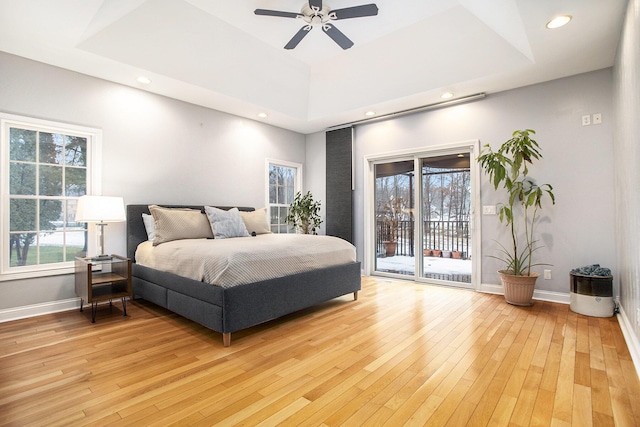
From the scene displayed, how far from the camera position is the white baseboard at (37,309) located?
3.07 m

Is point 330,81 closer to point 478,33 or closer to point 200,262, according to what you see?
point 478,33

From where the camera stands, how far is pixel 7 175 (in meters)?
3.11

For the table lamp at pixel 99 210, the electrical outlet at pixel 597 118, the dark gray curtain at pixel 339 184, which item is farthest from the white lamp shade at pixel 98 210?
the electrical outlet at pixel 597 118

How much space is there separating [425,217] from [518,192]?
134 cm

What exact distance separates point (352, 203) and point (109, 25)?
3.94 meters

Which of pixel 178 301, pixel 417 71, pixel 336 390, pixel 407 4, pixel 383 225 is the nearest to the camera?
pixel 336 390

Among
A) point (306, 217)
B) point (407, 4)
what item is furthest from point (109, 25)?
point (306, 217)

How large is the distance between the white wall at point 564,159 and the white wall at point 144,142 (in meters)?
3.34

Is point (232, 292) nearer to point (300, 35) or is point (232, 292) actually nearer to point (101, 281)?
point (101, 281)

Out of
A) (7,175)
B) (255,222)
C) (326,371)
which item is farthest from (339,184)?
(7,175)

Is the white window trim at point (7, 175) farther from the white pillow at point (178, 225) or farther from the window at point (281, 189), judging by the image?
the window at point (281, 189)

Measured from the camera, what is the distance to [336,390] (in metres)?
1.87

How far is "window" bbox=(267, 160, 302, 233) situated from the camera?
5730mm

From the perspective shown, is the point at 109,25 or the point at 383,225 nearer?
the point at 109,25
